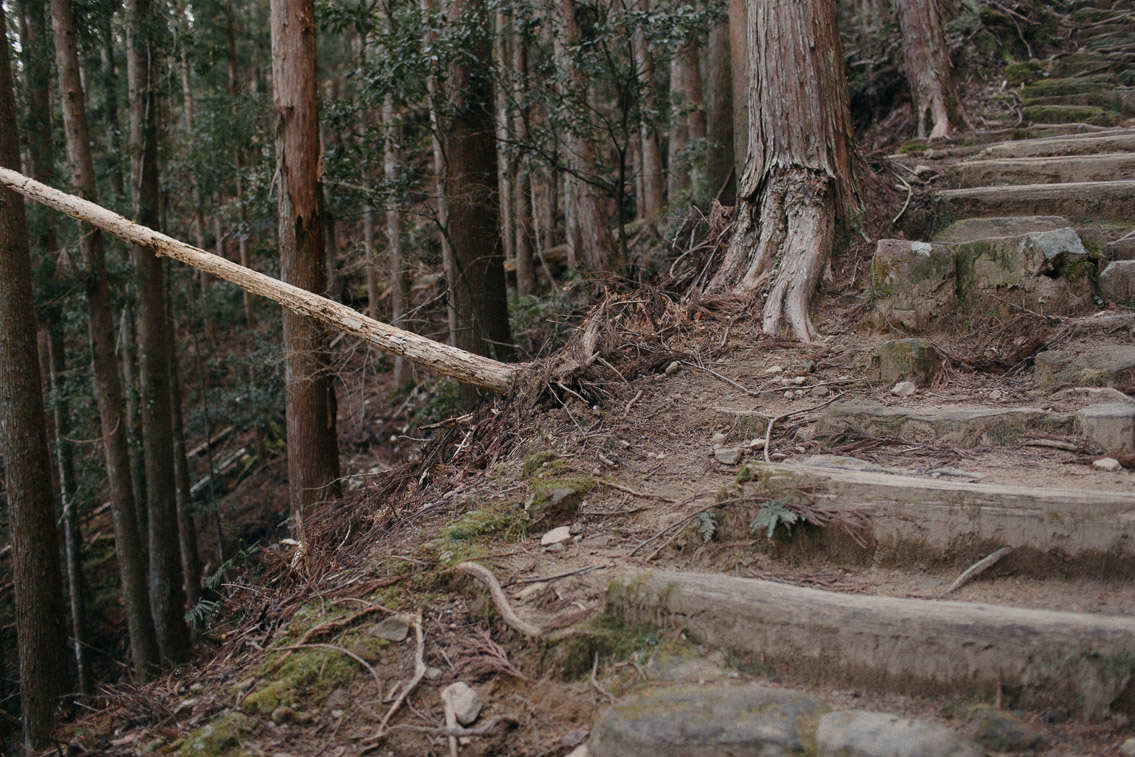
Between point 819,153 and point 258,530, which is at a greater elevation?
point 819,153

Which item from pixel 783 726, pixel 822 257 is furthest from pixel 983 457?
pixel 822 257

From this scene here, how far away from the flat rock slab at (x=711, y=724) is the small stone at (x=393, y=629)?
35.3 inches

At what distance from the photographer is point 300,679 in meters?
2.32

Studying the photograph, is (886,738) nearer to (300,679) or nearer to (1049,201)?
(300,679)

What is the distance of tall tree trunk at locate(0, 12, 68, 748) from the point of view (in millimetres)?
Result: 5996

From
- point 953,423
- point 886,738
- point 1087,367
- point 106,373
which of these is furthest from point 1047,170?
point 106,373

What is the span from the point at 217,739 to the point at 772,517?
1925mm

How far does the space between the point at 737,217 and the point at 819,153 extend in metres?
0.73

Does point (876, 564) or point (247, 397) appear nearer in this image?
point (876, 564)

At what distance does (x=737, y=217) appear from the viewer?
5.43 meters

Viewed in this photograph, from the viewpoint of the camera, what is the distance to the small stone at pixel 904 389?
3.59 m

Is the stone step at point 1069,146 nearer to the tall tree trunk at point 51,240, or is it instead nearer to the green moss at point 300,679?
the green moss at point 300,679

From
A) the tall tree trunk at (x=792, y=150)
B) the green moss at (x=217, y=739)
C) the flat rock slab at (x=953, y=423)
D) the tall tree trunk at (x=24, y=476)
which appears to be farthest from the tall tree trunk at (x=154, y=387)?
the flat rock slab at (x=953, y=423)

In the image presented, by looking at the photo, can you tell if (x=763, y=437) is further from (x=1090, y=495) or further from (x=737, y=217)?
(x=737, y=217)
